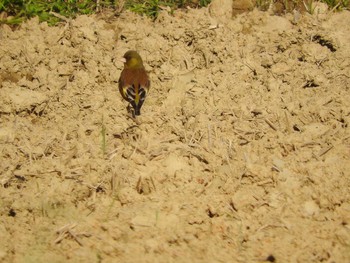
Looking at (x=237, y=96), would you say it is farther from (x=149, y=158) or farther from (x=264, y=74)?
(x=149, y=158)

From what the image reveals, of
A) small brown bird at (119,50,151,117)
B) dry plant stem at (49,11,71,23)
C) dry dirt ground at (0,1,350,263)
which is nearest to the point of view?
dry dirt ground at (0,1,350,263)

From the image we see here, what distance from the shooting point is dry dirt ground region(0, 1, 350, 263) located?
4.11 meters

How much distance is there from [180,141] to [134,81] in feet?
2.48

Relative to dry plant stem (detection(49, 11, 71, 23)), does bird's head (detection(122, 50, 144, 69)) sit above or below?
above

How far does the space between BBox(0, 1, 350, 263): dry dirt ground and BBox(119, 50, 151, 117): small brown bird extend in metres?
0.11

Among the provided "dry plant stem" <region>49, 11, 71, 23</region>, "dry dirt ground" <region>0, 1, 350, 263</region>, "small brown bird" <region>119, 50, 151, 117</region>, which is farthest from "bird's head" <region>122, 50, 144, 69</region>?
"dry plant stem" <region>49, 11, 71, 23</region>

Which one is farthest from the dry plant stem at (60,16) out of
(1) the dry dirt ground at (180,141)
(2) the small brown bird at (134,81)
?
(2) the small brown bird at (134,81)

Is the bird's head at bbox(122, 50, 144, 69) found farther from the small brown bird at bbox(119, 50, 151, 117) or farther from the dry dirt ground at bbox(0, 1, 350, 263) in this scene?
the dry dirt ground at bbox(0, 1, 350, 263)

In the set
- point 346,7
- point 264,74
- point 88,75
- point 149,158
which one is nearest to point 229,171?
point 149,158

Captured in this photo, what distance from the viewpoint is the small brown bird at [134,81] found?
4883mm

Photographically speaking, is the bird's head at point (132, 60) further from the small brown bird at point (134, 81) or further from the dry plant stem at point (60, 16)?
the dry plant stem at point (60, 16)

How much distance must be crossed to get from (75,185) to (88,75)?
4.38 feet

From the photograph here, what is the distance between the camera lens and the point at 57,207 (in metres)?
4.30

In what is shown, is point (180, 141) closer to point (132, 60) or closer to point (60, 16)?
point (132, 60)
